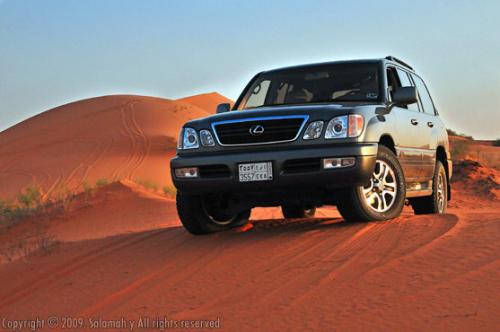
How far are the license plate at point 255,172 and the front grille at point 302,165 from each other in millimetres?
142

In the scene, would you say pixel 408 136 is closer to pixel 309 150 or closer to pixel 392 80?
pixel 392 80

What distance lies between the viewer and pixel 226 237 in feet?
24.9

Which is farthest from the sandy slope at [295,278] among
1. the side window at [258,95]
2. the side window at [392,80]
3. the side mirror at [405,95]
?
the side window at [392,80]

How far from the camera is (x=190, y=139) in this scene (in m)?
7.44

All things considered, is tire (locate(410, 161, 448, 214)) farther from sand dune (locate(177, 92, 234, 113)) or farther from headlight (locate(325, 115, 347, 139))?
sand dune (locate(177, 92, 234, 113))

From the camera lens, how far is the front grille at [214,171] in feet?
23.1

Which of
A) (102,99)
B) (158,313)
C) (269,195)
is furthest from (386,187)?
(102,99)

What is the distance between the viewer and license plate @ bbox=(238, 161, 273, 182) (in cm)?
681

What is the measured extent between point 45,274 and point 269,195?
2.41 m

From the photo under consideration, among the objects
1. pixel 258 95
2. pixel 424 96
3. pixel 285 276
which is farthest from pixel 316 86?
pixel 285 276

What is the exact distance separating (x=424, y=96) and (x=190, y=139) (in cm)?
411

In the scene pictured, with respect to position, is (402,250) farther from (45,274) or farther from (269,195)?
(45,274)

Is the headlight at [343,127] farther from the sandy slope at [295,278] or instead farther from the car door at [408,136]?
the car door at [408,136]

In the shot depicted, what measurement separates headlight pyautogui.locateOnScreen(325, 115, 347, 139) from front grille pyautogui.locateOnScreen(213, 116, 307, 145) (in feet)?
0.81
